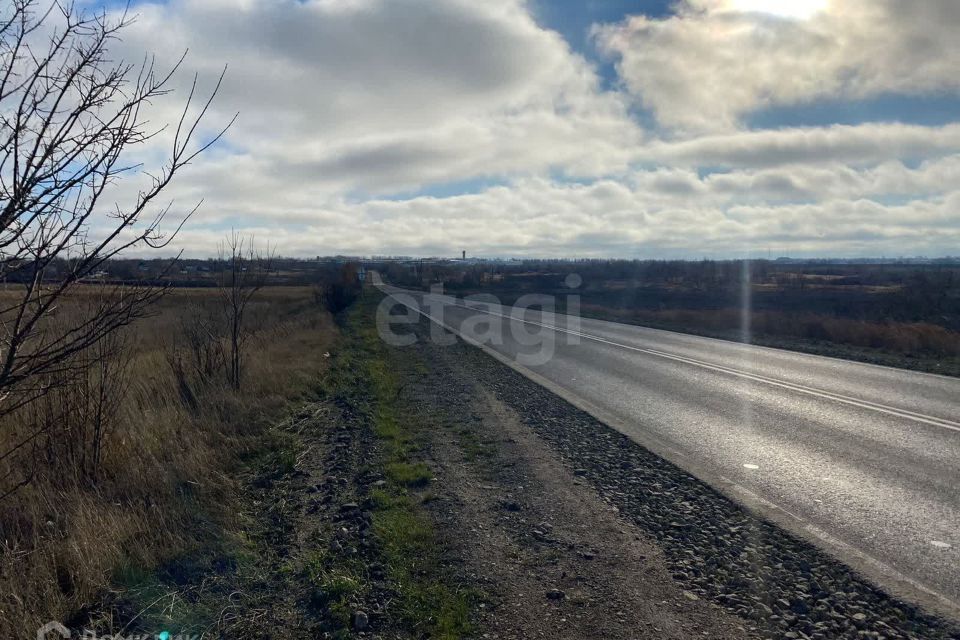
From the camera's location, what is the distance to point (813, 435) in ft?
26.1

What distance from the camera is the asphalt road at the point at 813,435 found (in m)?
4.73

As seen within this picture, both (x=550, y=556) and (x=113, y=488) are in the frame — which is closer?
(x=550, y=556)

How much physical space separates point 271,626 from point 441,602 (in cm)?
98

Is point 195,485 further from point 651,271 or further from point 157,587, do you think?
point 651,271
